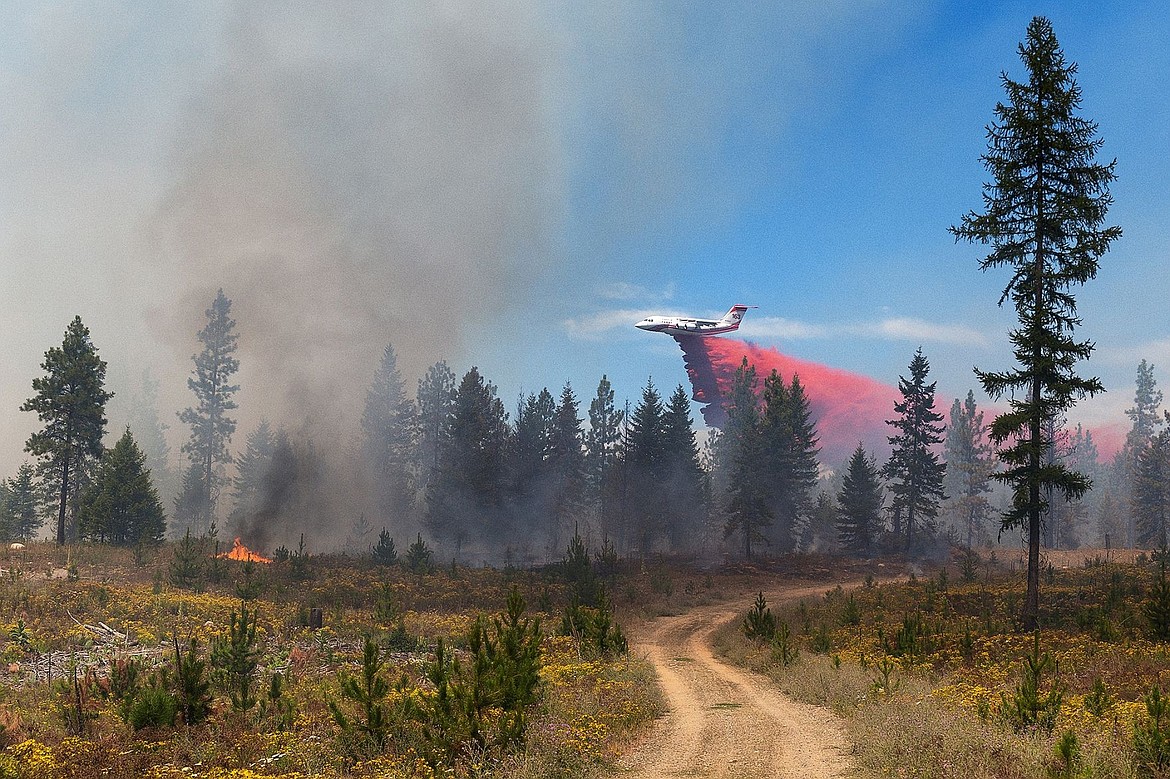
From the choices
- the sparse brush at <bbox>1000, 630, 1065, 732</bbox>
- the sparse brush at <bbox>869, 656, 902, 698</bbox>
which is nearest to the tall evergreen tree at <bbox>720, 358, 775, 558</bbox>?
the sparse brush at <bbox>869, 656, 902, 698</bbox>

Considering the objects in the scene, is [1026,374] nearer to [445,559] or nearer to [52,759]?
[52,759]

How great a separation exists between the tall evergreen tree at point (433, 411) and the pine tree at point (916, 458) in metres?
49.0

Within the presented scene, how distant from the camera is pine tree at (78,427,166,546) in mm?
45781

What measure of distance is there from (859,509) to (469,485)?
117 feet

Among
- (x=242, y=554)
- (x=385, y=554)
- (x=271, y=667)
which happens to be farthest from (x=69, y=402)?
(x=271, y=667)

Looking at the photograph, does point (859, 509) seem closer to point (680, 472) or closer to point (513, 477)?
point (680, 472)

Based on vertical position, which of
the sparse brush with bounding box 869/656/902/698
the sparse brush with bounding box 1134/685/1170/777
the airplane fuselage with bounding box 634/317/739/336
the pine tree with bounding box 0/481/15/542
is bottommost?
the pine tree with bounding box 0/481/15/542

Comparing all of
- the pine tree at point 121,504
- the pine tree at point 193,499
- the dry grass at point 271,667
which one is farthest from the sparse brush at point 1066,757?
the pine tree at point 193,499

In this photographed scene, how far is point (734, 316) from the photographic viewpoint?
111438mm

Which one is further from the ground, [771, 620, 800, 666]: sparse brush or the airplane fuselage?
the airplane fuselage

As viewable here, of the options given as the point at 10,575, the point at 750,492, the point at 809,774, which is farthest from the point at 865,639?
the point at 750,492

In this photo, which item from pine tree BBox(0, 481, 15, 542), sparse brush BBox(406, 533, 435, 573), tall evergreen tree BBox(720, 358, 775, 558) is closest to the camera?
sparse brush BBox(406, 533, 435, 573)

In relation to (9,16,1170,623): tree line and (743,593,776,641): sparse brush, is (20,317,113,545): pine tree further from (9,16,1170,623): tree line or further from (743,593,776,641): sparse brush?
(743,593,776,641): sparse brush

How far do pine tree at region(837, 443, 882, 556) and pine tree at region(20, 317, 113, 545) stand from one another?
58.7 metres
